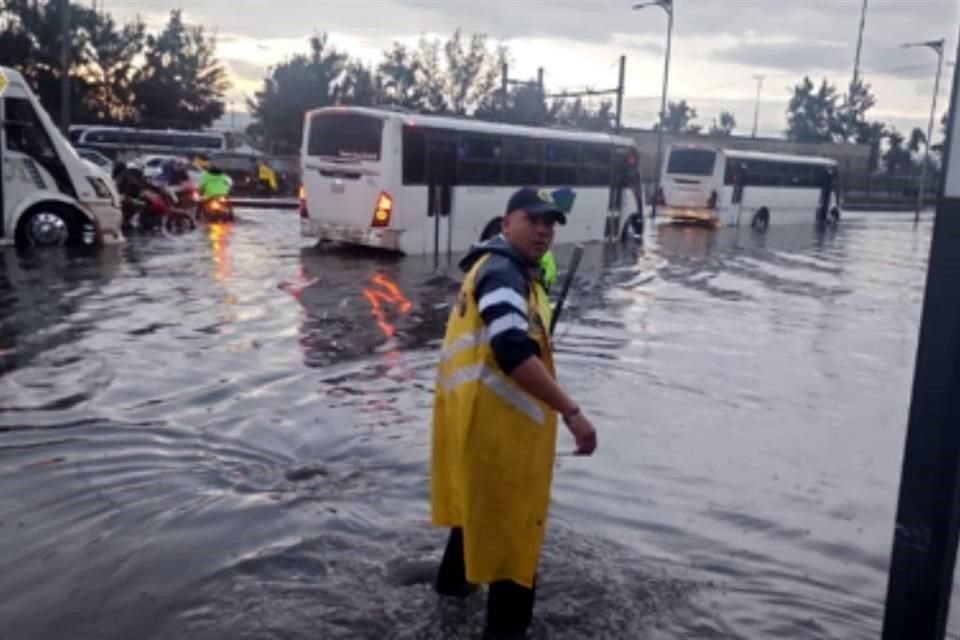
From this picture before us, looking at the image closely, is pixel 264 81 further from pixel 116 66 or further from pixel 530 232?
pixel 530 232

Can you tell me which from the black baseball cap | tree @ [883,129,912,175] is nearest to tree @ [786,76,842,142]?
tree @ [883,129,912,175]

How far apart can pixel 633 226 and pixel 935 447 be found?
23.7 metres

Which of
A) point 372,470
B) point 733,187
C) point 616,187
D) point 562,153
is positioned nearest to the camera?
point 372,470

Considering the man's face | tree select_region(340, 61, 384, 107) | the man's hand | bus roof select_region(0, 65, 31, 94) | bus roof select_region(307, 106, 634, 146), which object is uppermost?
tree select_region(340, 61, 384, 107)

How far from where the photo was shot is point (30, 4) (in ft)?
149

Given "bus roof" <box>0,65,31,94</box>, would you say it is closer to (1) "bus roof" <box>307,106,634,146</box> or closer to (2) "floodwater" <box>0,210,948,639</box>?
(2) "floodwater" <box>0,210,948,639</box>

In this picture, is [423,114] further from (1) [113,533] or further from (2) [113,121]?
(2) [113,121]

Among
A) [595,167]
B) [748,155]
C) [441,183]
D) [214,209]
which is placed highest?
[748,155]

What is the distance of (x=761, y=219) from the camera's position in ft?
124

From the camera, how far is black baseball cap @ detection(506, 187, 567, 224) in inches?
143

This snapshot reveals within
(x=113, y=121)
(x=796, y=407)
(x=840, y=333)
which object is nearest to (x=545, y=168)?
(x=840, y=333)

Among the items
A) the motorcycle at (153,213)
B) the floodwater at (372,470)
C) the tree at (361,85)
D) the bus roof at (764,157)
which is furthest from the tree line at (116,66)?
the floodwater at (372,470)

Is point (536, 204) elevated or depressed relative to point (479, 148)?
depressed

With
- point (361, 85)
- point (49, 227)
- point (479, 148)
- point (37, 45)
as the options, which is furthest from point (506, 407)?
point (361, 85)
